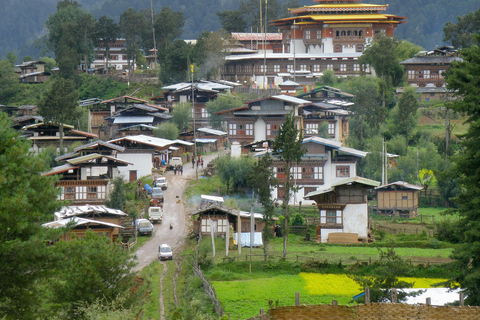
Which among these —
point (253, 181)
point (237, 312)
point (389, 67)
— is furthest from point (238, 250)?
point (389, 67)

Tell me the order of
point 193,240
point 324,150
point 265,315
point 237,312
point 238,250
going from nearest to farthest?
1. point 265,315
2. point 237,312
3. point 238,250
4. point 193,240
5. point 324,150

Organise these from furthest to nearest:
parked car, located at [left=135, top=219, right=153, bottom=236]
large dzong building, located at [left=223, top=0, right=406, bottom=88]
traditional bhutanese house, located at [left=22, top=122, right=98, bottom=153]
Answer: large dzong building, located at [left=223, top=0, right=406, bottom=88] → traditional bhutanese house, located at [left=22, top=122, right=98, bottom=153] → parked car, located at [left=135, top=219, right=153, bottom=236]

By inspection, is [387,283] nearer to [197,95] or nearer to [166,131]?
[166,131]

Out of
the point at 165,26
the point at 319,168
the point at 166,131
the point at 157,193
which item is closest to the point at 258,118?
the point at 166,131

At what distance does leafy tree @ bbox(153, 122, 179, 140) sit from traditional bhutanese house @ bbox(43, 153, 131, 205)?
56.8 ft

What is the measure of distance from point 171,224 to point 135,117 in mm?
29215

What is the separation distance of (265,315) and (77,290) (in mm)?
7920

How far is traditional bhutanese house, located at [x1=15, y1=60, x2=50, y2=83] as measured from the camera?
104625 mm

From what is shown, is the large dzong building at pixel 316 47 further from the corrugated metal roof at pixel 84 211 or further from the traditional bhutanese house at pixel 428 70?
the corrugated metal roof at pixel 84 211

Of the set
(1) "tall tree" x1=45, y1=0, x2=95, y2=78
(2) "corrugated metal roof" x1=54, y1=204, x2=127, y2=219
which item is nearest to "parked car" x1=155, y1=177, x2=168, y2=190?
(2) "corrugated metal roof" x1=54, y1=204, x2=127, y2=219

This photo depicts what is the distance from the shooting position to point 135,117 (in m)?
77.2

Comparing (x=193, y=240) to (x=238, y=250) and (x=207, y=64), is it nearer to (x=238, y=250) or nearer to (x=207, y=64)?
(x=238, y=250)

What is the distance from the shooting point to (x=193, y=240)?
4656 cm

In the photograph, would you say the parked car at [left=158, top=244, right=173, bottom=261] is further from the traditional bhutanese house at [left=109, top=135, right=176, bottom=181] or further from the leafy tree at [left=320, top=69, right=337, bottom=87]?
the leafy tree at [left=320, top=69, right=337, bottom=87]
